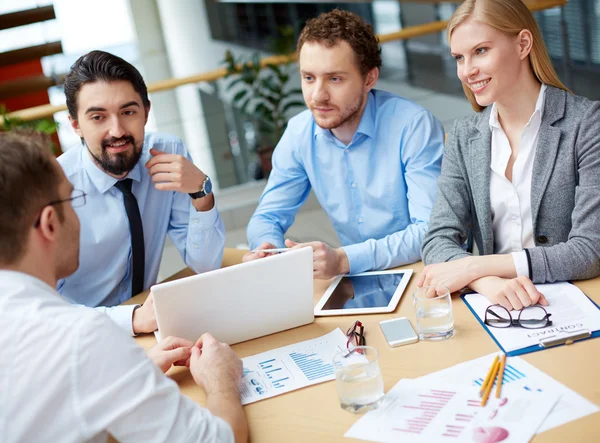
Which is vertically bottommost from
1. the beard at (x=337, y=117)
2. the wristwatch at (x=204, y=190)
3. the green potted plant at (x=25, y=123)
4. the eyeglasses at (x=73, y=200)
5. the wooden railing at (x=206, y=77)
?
the wristwatch at (x=204, y=190)

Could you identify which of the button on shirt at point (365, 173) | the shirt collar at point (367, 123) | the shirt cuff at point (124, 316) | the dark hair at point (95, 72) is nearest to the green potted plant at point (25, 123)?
the dark hair at point (95, 72)

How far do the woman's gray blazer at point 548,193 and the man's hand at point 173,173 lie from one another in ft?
2.36

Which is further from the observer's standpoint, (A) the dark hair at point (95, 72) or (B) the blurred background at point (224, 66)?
(B) the blurred background at point (224, 66)

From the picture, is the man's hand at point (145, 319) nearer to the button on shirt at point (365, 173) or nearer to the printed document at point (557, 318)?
the button on shirt at point (365, 173)

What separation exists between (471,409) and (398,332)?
0.34m

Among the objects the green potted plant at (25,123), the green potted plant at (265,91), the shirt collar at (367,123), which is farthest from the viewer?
the green potted plant at (265,91)

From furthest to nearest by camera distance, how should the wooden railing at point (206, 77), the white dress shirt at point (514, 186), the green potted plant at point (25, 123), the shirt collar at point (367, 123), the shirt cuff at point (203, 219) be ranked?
the wooden railing at point (206, 77), the green potted plant at point (25, 123), the shirt collar at point (367, 123), the shirt cuff at point (203, 219), the white dress shirt at point (514, 186)

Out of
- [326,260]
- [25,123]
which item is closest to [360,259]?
[326,260]

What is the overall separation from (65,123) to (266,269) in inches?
139

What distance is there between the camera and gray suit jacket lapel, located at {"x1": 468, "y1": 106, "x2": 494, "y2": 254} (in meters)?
1.81

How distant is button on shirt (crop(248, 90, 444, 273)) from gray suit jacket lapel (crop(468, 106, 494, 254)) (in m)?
0.23

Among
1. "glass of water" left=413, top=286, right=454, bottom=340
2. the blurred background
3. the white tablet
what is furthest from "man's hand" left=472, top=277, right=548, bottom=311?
the blurred background

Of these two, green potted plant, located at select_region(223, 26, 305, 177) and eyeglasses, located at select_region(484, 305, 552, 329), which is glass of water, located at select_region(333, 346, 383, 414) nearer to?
eyeglasses, located at select_region(484, 305, 552, 329)

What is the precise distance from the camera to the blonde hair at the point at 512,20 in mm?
1705
